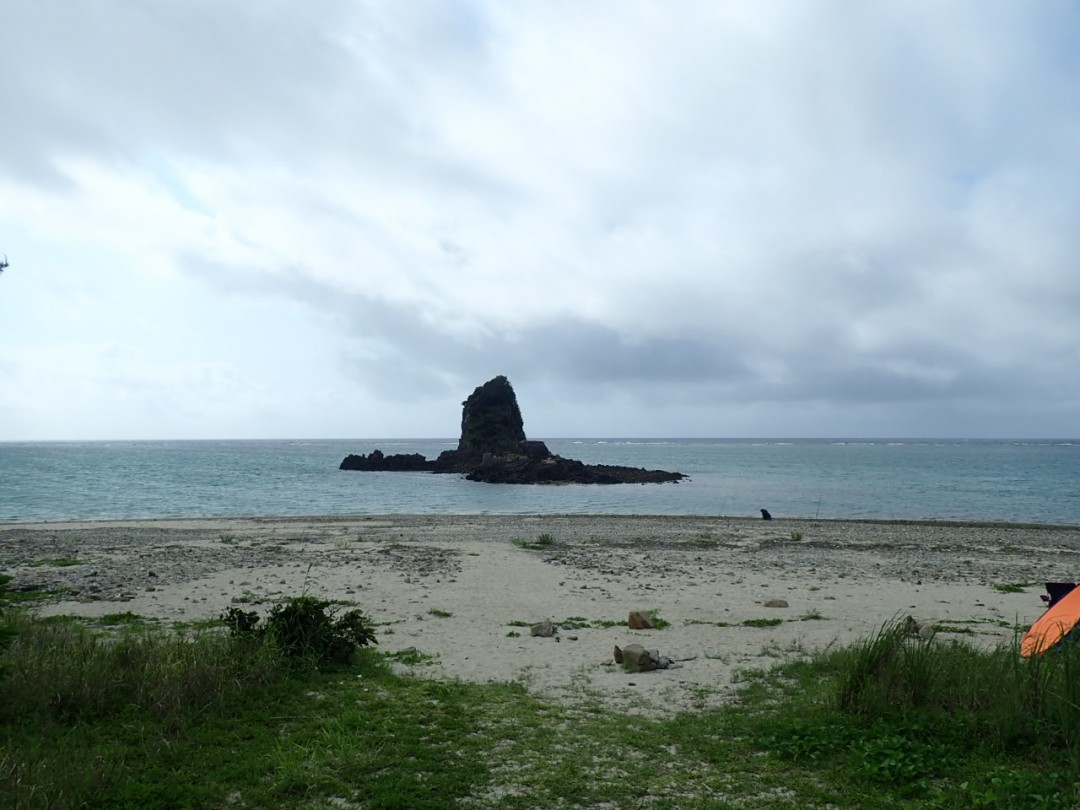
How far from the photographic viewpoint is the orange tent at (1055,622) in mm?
11148

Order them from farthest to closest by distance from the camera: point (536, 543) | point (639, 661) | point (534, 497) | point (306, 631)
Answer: point (534, 497) → point (536, 543) → point (639, 661) → point (306, 631)

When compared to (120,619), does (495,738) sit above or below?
above

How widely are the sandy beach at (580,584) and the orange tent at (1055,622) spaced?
5.46 feet

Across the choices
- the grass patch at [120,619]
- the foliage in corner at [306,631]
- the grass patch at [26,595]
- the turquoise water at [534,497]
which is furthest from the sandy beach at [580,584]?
the turquoise water at [534,497]

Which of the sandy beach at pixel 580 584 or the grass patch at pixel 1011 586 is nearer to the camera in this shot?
the sandy beach at pixel 580 584

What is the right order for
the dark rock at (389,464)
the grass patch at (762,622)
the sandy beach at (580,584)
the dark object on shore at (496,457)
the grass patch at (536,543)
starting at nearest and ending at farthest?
the sandy beach at (580,584)
the grass patch at (762,622)
the grass patch at (536,543)
the dark object on shore at (496,457)
the dark rock at (389,464)

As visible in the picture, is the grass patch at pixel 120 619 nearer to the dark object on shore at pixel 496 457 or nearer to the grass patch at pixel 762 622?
the grass patch at pixel 762 622

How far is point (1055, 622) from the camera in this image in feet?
38.0

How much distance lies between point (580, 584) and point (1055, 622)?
11994 millimetres

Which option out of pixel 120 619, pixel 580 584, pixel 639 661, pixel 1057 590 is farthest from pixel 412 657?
pixel 1057 590

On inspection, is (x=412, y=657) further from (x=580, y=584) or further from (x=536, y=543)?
(x=536, y=543)

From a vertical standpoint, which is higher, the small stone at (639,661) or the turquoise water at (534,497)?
the small stone at (639,661)

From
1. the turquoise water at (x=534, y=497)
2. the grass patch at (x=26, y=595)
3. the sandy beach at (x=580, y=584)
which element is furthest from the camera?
the turquoise water at (x=534, y=497)

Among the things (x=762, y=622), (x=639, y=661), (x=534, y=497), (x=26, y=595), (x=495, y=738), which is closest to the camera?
(x=495, y=738)
